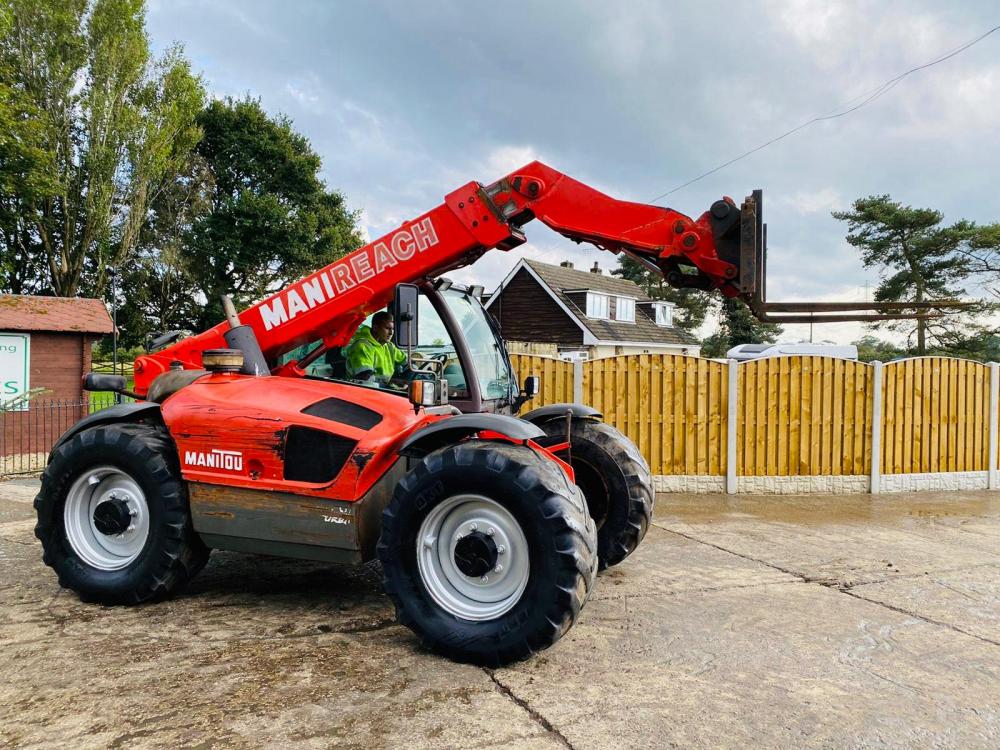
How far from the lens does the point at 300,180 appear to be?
32156 millimetres

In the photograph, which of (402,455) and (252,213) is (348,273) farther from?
(252,213)

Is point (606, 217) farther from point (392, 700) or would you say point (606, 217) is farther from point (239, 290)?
point (239, 290)

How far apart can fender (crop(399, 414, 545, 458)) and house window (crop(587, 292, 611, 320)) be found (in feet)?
105

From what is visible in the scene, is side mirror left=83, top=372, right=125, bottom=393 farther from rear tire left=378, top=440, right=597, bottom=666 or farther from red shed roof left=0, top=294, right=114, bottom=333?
red shed roof left=0, top=294, right=114, bottom=333

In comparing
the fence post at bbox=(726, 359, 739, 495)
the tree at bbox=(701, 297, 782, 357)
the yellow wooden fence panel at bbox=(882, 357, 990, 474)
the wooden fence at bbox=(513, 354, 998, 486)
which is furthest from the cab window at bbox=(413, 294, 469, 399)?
A: the tree at bbox=(701, 297, 782, 357)

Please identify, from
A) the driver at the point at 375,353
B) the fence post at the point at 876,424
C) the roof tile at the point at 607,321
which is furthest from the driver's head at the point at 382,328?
the roof tile at the point at 607,321

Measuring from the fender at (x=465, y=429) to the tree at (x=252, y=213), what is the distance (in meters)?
28.0

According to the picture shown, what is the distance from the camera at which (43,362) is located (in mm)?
12508

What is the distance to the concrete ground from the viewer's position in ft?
9.98

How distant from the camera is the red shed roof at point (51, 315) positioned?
473 inches

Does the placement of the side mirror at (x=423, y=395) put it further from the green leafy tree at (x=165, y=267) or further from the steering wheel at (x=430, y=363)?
the green leafy tree at (x=165, y=267)

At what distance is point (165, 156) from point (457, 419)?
84.2ft

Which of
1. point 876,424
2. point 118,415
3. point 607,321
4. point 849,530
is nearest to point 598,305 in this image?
point 607,321

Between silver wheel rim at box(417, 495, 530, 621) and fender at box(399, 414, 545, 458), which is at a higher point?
fender at box(399, 414, 545, 458)
